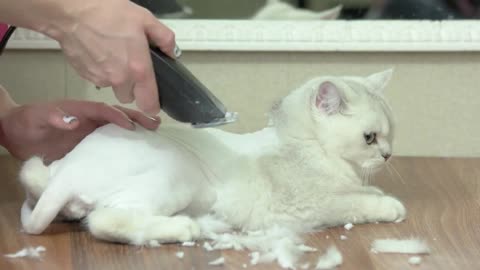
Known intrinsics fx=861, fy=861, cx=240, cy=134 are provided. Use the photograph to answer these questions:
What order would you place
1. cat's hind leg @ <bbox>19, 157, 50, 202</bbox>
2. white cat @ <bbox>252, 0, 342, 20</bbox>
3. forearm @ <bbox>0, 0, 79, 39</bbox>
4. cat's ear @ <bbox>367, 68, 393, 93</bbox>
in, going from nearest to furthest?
forearm @ <bbox>0, 0, 79, 39</bbox> < cat's hind leg @ <bbox>19, 157, 50, 202</bbox> < cat's ear @ <bbox>367, 68, 393, 93</bbox> < white cat @ <bbox>252, 0, 342, 20</bbox>

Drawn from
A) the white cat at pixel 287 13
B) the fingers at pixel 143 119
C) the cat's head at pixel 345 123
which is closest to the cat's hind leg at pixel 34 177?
the fingers at pixel 143 119

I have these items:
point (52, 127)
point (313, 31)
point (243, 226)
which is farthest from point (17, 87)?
point (243, 226)

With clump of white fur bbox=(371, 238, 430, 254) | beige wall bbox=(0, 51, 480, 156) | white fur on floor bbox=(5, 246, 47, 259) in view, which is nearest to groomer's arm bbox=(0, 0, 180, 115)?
white fur on floor bbox=(5, 246, 47, 259)

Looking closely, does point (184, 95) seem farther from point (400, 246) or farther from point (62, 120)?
point (400, 246)

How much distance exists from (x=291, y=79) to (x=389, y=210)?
482mm

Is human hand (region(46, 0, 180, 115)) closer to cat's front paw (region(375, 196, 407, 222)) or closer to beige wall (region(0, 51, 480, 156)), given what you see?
cat's front paw (region(375, 196, 407, 222))

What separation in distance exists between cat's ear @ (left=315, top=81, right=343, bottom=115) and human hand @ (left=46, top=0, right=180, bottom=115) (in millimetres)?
223

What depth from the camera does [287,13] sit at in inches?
61.3

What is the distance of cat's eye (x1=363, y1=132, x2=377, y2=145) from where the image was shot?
3.73 feet

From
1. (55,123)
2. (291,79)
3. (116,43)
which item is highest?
(116,43)

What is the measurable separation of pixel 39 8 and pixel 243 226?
38cm

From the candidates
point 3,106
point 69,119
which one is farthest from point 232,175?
point 3,106

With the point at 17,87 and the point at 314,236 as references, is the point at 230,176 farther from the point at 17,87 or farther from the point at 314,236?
the point at 17,87

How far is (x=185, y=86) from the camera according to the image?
1.01 metres
